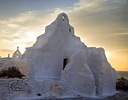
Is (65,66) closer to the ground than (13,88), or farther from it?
farther from it

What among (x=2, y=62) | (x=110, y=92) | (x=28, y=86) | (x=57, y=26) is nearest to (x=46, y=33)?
(x=57, y=26)

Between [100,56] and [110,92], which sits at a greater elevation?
[100,56]

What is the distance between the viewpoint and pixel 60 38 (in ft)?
69.5

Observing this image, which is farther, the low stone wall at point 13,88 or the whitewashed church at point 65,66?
the whitewashed church at point 65,66

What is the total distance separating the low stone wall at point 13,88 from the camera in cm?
1443

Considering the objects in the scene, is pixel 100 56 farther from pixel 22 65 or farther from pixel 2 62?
pixel 2 62

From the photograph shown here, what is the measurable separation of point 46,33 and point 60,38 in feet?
6.49

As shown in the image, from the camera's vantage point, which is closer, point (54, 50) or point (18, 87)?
point (18, 87)

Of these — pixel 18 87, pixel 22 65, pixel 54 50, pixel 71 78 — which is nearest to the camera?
pixel 18 87

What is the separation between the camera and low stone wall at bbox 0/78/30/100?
568 inches

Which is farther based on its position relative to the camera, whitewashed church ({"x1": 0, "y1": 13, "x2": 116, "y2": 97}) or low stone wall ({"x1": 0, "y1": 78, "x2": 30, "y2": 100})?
whitewashed church ({"x1": 0, "y1": 13, "x2": 116, "y2": 97})

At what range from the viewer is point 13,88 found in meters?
15.0

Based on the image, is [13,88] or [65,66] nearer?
[13,88]

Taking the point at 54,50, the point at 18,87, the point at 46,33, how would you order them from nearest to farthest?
the point at 18,87 → the point at 54,50 → the point at 46,33
